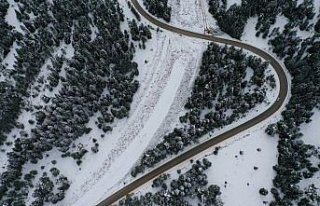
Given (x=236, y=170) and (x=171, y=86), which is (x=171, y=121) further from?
(x=236, y=170)

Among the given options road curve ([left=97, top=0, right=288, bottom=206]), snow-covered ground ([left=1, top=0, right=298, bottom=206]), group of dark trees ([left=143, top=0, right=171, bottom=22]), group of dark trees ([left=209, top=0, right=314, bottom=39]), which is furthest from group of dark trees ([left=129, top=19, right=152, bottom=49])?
road curve ([left=97, top=0, right=288, bottom=206])

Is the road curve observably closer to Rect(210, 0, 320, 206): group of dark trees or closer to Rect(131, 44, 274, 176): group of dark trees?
Rect(131, 44, 274, 176): group of dark trees

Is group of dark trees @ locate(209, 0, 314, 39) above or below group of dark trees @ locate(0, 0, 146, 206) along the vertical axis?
above

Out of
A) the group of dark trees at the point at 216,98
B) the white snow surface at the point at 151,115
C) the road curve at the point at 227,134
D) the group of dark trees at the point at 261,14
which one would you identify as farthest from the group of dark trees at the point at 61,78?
the group of dark trees at the point at 261,14

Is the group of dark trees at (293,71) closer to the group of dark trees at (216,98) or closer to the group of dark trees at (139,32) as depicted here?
the group of dark trees at (216,98)

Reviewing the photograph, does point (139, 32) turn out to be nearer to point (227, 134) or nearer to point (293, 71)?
point (227, 134)

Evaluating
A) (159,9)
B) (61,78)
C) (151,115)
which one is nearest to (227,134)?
(151,115)

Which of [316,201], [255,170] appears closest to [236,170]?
[255,170]
